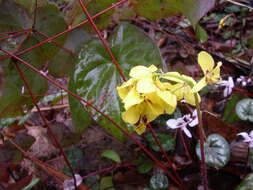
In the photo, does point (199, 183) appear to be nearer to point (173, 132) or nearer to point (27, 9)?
point (173, 132)

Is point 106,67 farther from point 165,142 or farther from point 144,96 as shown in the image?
point 144,96

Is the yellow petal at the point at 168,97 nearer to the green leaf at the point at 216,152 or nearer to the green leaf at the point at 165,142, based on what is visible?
the green leaf at the point at 216,152

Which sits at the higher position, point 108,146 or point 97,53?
point 97,53

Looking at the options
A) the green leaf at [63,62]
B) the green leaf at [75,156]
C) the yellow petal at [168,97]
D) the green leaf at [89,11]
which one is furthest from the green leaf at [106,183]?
the yellow petal at [168,97]

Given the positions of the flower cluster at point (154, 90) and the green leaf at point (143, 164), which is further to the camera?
the green leaf at point (143, 164)

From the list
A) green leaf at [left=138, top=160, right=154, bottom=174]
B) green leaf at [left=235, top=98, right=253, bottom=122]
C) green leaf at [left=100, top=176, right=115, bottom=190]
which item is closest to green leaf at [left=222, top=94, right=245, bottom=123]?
green leaf at [left=235, top=98, right=253, bottom=122]

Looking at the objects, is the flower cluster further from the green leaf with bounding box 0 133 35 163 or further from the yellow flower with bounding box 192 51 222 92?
the green leaf with bounding box 0 133 35 163

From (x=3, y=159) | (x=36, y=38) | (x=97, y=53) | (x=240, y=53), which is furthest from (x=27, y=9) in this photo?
(x=240, y=53)
